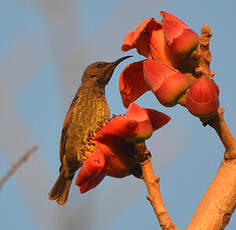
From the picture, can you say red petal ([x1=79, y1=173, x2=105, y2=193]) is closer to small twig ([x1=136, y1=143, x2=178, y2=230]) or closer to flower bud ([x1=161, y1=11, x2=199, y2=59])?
small twig ([x1=136, y1=143, x2=178, y2=230])

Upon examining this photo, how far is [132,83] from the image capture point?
175cm

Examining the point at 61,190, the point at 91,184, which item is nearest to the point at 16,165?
the point at 91,184

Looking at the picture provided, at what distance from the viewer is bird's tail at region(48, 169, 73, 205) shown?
583 centimetres

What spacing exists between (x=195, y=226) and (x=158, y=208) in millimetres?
182

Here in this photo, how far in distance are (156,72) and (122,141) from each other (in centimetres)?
31

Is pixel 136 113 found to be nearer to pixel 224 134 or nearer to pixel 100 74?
pixel 224 134

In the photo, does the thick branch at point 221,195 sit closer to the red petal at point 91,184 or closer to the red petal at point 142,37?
the red petal at point 142,37

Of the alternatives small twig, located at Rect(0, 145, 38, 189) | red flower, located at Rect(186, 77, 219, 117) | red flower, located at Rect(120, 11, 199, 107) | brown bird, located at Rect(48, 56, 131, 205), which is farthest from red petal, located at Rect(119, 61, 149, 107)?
brown bird, located at Rect(48, 56, 131, 205)

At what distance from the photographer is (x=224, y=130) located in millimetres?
1318

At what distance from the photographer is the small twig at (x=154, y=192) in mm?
1258

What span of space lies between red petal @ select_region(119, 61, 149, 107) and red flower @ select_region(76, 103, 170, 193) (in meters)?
0.19

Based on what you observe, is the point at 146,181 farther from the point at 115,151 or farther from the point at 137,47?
the point at 137,47

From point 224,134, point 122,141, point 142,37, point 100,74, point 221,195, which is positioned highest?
point 100,74

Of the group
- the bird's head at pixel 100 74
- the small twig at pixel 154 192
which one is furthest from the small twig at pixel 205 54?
the bird's head at pixel 100 74
